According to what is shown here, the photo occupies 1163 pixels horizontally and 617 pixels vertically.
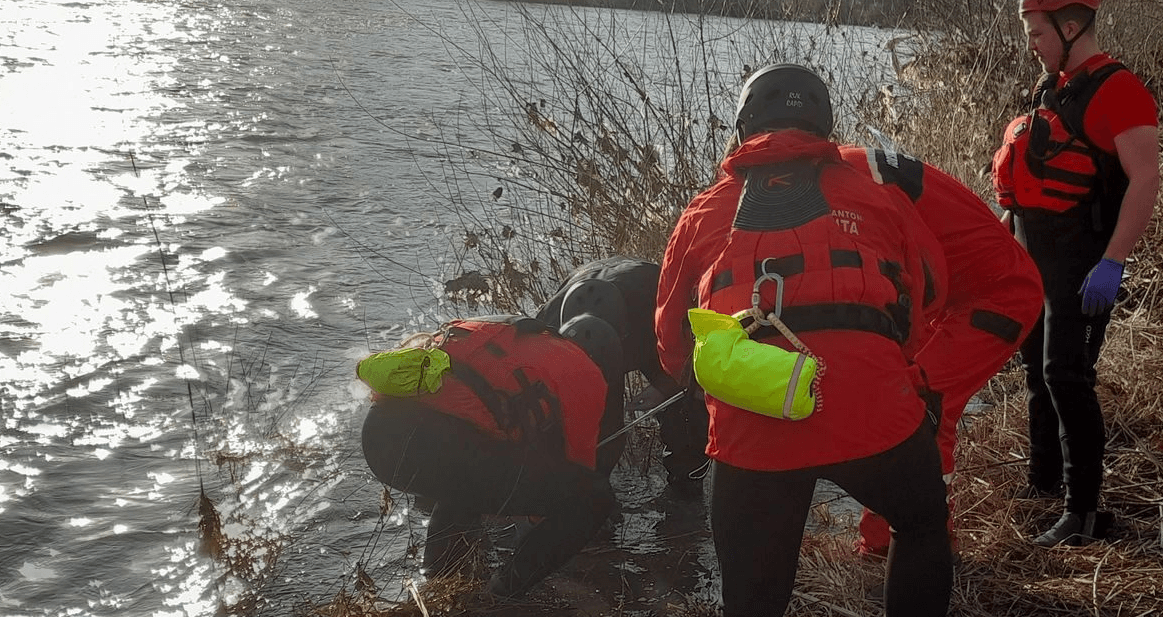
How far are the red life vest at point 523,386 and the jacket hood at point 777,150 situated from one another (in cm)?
126

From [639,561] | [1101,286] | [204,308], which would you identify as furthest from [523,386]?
[204,308]

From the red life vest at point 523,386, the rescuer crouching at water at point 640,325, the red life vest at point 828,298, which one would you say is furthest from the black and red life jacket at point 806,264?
the rescuer crouching at water at point 640,325

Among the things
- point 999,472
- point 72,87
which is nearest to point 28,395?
point 999,472

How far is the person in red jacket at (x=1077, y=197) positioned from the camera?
12.5ft

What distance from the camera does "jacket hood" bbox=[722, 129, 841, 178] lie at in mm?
2920

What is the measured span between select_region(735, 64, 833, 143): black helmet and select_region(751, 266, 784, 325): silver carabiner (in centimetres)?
49

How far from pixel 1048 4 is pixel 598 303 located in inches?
79.7

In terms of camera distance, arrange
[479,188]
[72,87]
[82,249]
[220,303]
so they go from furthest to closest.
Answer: [72,87], [479,188], [82,249], [220,303]

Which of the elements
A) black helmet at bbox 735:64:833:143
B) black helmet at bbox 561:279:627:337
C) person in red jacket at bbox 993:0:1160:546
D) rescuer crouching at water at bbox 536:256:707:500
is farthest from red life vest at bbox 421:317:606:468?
person in red jacket at bbox 993:0:1160:546

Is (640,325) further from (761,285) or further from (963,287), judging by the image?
(761,285)

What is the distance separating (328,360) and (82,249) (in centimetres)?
329

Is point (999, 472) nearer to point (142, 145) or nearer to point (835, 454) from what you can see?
point (835, 454)

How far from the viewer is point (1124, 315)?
641cm

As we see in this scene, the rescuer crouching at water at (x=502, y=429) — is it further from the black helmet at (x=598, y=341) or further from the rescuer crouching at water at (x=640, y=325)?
the rescuer crouching at water at (x=640, y=325)
